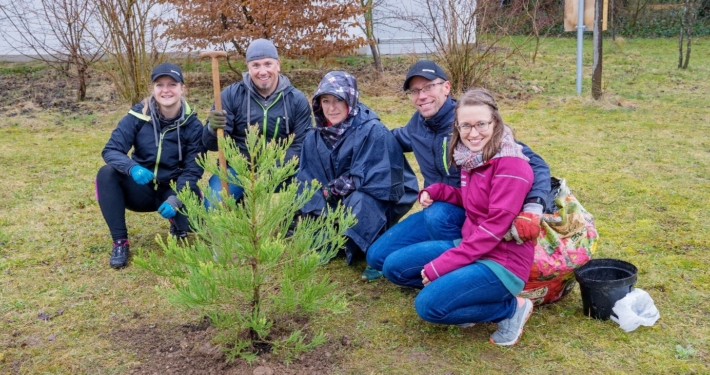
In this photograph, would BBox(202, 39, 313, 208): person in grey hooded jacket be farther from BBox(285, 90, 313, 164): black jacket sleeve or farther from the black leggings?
the black leggings

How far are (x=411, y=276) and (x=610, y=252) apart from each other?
1688 millimetres

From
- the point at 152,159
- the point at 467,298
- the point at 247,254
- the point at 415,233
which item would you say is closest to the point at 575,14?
the point at 415,233

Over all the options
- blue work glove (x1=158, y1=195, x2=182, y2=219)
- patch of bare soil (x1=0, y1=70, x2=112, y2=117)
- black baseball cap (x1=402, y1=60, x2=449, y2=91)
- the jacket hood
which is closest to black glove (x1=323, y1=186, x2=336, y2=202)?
the jacket hood

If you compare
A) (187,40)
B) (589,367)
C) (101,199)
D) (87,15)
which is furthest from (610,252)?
(87,15)

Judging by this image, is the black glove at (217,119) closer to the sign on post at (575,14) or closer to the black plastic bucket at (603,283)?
the black plastic bucket at (603,283)

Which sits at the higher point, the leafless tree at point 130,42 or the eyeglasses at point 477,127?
the leafless tree at point 130,42

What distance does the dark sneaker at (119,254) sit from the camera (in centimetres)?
455

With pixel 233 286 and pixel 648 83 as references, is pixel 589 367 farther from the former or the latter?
pixel 648 83

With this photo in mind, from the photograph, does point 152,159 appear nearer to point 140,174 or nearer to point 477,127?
point 140,174

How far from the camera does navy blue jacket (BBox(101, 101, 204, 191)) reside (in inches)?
185

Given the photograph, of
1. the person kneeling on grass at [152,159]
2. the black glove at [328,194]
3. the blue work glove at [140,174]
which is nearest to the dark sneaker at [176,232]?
the person kneeling on grass at [152,159]

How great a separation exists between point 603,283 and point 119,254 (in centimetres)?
327

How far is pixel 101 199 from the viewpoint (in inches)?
182

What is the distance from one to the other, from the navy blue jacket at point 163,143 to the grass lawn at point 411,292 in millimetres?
684
